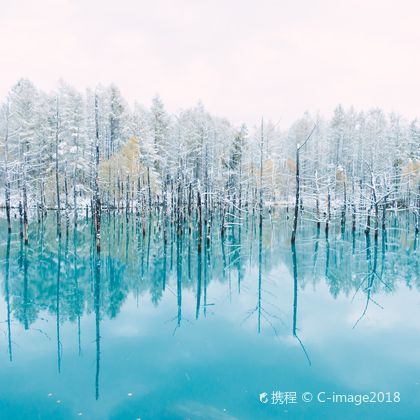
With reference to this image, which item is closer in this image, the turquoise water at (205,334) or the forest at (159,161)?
the turquoise water at (205,334)

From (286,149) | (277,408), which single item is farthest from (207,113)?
(277,408)

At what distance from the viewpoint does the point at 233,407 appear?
8352 millimetres

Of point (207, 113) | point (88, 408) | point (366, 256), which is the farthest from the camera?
point (207, 113)

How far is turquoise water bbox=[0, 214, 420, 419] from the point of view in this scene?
28.2ft

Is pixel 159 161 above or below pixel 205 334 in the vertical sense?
above

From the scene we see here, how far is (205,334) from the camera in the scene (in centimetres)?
1249

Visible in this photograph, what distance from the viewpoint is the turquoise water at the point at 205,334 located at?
339 inches

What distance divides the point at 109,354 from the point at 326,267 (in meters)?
14.4

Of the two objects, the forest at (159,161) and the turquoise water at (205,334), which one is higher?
the forest at (159,161)

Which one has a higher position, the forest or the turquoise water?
the forest

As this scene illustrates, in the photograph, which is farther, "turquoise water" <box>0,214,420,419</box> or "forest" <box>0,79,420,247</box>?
"forest" <box>0,79,420,247</box>

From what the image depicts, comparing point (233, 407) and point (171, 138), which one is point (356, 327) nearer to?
point (233, 407)

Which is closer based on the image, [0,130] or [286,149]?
[0,130]

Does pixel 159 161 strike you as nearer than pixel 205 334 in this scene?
No
